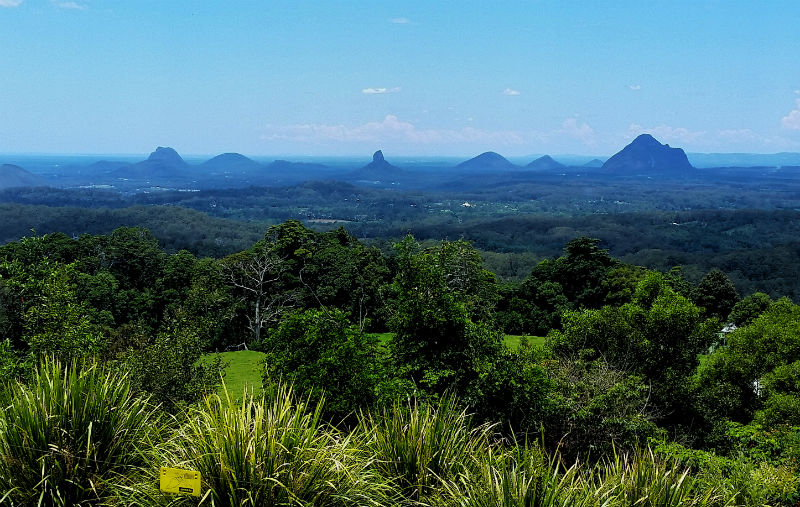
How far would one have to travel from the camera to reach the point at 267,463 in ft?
15.6

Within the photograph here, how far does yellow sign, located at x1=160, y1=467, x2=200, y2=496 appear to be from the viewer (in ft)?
14.7

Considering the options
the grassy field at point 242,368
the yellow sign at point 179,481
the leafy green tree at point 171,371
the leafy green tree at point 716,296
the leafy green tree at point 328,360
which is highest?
the yellow sign at point 179,481

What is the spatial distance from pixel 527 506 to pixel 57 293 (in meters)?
9.32

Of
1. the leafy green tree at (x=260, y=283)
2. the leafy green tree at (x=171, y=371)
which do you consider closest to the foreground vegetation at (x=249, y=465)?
the leafy green tree at (x=171, y=371)

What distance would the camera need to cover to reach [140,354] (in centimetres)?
1270

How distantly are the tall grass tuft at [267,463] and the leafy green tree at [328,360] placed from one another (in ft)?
13.5

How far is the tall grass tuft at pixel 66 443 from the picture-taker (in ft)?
16.3

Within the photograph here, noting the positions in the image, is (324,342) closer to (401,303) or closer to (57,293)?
(401,303)

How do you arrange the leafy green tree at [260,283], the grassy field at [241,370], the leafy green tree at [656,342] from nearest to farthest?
the leafy green tree at [656,342]
the grassy field at [241,370]
the leafy green tree at [260,283]

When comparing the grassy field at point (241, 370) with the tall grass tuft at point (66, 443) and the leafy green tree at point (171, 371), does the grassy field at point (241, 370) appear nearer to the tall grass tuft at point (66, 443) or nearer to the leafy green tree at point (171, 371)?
the leafy green tree at point (171, 371)

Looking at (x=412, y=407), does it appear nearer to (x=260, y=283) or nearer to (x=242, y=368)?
(x=242, y=368)

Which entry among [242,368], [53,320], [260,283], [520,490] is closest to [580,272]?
[260,283]

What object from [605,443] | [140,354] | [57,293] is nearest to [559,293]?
[605,443]

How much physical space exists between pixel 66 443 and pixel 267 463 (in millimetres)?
1969
